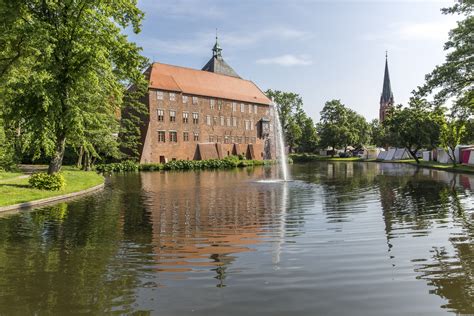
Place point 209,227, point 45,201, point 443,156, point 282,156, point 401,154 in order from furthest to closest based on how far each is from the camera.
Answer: point 401,154, point 443,156, point 282,156, point 45,201, point 209,227

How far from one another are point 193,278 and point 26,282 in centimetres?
292

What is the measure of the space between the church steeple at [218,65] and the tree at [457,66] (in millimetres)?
56709

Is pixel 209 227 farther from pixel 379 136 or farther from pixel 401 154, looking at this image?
pixel 379 136

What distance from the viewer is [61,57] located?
2203 centimetres

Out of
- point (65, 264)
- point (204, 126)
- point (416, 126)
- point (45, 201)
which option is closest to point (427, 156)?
point (416, 126)

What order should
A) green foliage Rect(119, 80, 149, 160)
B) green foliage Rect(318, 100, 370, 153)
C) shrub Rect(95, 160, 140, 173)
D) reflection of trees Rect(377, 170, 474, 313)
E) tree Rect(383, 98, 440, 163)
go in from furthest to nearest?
green foliage Rect(318, 100, 370, 153) → tree Rect(383, 98, 440, 163) → green foliage Rect(119, 80, 149, 160) → shrub Rect(95, 160, 140, 173) → reflection of trees Rect(377, 170, 474, 313)

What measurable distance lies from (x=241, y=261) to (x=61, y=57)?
18.6m

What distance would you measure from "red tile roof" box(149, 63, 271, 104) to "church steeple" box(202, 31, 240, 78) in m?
2.98

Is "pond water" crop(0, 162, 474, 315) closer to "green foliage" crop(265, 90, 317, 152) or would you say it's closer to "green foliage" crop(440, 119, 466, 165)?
"green foliage" crop(440, 119, 466, 165)

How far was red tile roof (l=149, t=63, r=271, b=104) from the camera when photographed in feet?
213

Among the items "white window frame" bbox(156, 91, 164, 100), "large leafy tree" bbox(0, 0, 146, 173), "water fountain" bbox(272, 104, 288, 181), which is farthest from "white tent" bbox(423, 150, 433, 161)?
"large leafy tree" bbox(0, 0, 146, 173)

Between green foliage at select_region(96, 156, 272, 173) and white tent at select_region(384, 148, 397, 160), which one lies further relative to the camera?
white tent at select_region(384, 148, 397, 160)

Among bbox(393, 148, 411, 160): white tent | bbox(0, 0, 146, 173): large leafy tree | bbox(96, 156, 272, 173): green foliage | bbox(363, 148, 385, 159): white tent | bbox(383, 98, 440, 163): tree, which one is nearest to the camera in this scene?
bbox(0, 0, 146, 173): large leafy tree

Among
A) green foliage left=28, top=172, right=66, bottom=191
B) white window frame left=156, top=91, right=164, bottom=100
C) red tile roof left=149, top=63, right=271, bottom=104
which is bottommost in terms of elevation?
green foliage left=28, top=172, right=66, bottom=191
